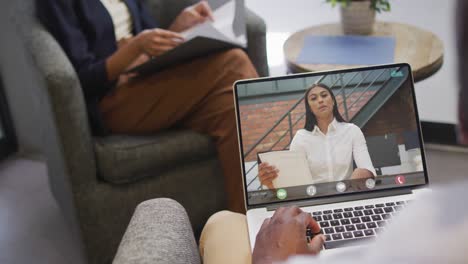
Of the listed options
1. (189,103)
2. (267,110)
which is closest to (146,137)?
(189,103)

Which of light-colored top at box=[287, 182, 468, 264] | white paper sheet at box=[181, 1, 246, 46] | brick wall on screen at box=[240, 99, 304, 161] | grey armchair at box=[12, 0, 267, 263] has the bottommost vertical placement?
grey armchair at box=[12, 0, 267, 263]

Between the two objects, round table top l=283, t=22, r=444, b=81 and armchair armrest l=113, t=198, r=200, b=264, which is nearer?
armchair armrest l=113, t=198, r=200, b=264

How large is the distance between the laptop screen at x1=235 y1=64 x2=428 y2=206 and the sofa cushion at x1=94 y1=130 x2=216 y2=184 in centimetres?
58

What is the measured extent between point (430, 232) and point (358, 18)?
139 cm

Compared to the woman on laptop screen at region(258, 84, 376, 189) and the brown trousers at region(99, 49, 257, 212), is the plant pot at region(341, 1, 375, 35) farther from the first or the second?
the woman on laptop screen at region(258, 84, 376, 189)

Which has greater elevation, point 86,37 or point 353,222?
point 86,37

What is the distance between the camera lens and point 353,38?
1.67m

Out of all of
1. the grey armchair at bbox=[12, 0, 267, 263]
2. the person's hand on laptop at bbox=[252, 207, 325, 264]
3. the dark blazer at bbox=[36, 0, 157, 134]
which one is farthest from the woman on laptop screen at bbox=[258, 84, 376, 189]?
Result: the dark blazer at bbox=[36, 0, 157, 134]

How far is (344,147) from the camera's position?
2.98ft

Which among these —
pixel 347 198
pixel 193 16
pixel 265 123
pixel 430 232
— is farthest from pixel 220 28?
pixel 430 232

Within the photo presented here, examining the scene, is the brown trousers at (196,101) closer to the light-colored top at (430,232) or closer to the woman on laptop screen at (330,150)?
the woman on laptop screen at (330,150)

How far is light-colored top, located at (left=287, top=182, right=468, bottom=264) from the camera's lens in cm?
36

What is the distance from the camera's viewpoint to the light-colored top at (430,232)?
1.19 ft

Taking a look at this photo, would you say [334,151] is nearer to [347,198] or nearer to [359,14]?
[347,198]
